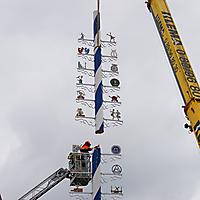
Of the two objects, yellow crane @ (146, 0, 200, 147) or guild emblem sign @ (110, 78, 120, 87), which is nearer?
yellow crane @ (146, 0, 200, 147)

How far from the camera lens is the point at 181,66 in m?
16.4

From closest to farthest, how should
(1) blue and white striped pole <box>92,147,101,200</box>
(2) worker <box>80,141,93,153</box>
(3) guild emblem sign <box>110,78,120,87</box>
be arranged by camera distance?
(1) blue and white striped pole <box>92,147,101,200</box>, (2) worker <box>80,141,93,153</box>, (3) guild emblem sign <box>110,78,120,87</box>

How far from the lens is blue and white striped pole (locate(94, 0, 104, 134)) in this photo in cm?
1576

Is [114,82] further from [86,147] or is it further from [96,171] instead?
[96,171]

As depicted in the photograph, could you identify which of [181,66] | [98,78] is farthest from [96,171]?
[181,66]

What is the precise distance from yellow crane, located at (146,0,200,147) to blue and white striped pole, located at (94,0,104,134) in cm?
247

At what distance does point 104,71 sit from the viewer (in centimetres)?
1730

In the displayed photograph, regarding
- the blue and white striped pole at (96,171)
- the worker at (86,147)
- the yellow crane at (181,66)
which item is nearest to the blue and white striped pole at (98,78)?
the worker at (86,147)

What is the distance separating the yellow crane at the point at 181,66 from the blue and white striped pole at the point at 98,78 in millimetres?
2473

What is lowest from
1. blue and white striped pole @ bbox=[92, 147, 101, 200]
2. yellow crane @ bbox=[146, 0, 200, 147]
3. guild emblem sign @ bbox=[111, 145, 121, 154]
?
blue and white striped pole @ bbox=[92, 147, 101, 200]

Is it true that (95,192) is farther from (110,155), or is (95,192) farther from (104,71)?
(104,71)

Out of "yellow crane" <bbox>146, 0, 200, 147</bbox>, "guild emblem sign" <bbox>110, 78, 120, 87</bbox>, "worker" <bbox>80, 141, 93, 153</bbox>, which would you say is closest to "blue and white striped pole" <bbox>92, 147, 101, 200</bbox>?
"worker" <bbox>80, 141, 93, 153</bbox>

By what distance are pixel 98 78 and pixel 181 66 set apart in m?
2.85

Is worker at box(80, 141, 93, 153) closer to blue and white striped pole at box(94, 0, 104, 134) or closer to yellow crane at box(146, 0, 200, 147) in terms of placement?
blue and white striped pole at box(94, 0, 104, 134)
